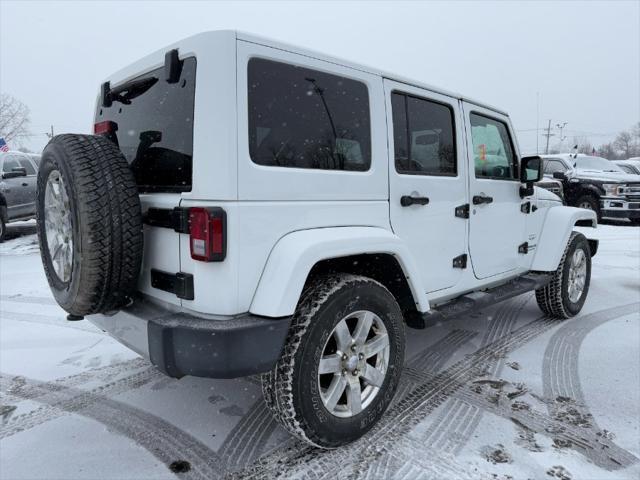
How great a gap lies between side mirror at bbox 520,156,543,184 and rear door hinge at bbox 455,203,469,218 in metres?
0.97

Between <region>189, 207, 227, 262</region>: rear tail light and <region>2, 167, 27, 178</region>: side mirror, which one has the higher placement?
<region>2, 167, 27, 178</region>: side mirror

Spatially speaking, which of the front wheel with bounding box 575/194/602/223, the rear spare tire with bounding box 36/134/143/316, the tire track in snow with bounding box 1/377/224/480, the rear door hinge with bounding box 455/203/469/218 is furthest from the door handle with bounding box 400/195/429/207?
the front wheel with bounding box 575/194/602/223

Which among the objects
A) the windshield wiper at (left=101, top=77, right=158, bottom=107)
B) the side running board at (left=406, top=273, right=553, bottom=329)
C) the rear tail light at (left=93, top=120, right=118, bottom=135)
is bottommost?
the side running board at (left=406, top=273, right=553, bottom=329)

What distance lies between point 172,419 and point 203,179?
1.52 metres

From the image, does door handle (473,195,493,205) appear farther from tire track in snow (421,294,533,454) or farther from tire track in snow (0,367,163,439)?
tire track in snow (0,367,163,439)

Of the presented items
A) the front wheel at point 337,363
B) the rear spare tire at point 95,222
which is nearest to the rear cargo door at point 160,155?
the rear spare tire at point 95,222

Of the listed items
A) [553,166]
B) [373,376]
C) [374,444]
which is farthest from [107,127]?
[553,166]

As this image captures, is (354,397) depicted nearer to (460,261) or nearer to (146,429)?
(146,429)

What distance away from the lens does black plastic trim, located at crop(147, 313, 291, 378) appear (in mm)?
1876

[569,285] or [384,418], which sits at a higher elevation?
[569,285]

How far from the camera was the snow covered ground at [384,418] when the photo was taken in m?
2.20

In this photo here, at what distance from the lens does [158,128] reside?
2.31m

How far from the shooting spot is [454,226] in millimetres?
3131

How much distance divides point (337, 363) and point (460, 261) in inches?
54.9
